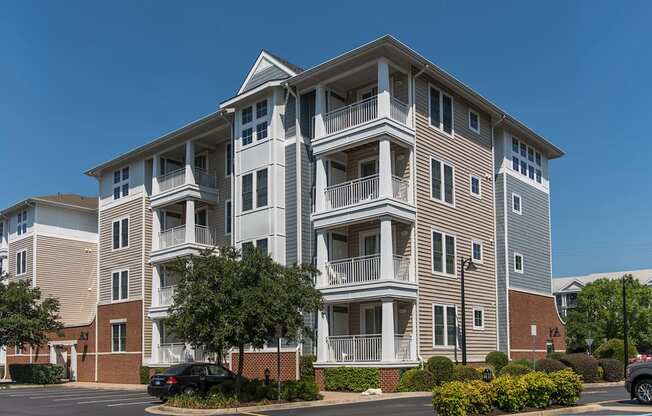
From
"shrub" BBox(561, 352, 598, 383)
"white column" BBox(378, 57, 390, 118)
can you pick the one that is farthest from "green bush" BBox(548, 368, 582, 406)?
"shrub" BBox(561, 352, 598, 383)

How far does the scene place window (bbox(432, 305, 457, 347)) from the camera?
3019cm

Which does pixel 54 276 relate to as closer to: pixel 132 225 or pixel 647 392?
pixel 132 225

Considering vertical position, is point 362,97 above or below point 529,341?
above

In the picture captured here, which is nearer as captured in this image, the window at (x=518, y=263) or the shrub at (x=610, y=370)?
the shrub at (x=610, y=370)

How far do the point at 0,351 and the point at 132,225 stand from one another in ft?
60.3

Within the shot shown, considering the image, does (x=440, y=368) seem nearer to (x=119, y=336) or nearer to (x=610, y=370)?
(x=610, y=370)

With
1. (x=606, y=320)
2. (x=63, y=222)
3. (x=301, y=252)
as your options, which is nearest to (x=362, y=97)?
(x=301, y=252)

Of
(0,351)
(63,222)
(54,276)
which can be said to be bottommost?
(0,351)

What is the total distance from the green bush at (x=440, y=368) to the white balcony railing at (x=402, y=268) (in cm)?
332

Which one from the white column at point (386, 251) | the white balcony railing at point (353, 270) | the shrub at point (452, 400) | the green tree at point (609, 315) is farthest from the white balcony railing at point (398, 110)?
the green tree at point (609, 315)

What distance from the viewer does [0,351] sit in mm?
52656

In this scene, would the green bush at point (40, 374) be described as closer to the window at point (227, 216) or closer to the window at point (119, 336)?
the window at point (119, 336)

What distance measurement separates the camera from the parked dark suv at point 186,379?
25719mm

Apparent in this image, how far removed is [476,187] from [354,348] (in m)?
10.9
